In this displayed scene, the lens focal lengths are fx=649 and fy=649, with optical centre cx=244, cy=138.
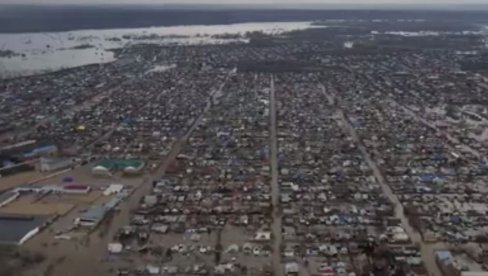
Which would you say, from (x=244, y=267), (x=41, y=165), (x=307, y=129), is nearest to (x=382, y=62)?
(x=307, y=129)

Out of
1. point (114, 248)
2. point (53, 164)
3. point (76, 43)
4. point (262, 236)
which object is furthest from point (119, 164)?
point (76, 43)

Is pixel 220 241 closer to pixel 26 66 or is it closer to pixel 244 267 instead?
pixel 244 267

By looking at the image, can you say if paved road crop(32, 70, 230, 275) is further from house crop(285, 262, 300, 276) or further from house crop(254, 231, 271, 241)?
house crop(285, 262, 300, 276)

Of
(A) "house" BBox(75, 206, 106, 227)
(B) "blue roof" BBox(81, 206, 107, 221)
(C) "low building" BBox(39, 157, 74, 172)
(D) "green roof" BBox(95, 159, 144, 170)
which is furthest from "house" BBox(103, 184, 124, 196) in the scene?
(C) "low building" BBox(39, 157, 74, 172)

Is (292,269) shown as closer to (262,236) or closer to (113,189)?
(262,236)

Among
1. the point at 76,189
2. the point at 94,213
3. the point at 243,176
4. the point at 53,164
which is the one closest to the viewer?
the point at 94,213
